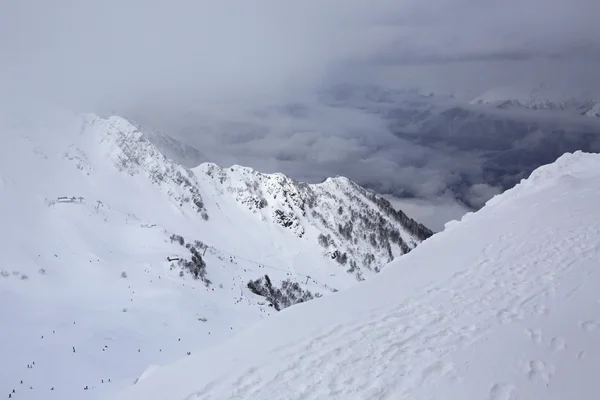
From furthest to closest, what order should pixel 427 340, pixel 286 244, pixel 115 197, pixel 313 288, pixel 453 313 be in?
pixel 286 244
pixel 115 197
pixel 313 288
pixel 453 313
pixel 427 340

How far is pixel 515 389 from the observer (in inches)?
284

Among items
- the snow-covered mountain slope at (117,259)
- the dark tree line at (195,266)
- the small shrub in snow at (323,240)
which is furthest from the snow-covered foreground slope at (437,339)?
the small shrub in snow at (323,240)

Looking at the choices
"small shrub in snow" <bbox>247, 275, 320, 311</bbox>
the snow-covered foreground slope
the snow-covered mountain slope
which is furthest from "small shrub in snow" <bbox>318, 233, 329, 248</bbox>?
the snow-covered foreground slope

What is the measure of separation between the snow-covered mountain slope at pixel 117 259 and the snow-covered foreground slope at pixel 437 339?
996 centimetres

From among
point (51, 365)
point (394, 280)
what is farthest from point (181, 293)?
point (394, 280)

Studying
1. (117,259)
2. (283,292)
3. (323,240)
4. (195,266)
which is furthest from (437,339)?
(323,240)

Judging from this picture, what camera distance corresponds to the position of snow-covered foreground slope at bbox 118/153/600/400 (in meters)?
7.67

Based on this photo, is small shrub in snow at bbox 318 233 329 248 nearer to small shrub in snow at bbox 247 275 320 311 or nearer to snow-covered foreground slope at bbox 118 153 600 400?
small shrub in snow at bbox 247 275 320 311

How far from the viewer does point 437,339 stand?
30.7 feet

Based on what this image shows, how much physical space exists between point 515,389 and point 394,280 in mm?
6922

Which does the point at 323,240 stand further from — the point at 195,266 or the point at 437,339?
the point at 437,339

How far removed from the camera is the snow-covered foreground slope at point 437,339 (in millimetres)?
7668

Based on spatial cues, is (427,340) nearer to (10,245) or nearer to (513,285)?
(513,285)

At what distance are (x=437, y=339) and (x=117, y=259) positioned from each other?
4327 centimetres
